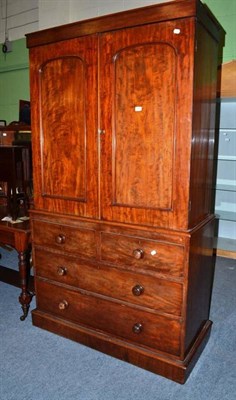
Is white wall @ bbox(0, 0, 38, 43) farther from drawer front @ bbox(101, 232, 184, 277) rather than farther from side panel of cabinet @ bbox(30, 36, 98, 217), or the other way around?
drawer front @ bbox(101, 232, 184, 277)

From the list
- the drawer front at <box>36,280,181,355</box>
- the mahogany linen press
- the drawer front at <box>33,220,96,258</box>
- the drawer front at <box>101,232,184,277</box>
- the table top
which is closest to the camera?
Result: the mahogany linen press

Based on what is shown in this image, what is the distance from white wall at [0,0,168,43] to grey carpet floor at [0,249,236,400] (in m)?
3.49

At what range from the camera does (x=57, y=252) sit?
2184mm

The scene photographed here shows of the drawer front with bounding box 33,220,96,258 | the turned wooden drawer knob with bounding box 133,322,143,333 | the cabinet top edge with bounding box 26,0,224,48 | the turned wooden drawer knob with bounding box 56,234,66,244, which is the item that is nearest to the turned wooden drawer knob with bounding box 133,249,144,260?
the drawer front with bounding box 33,220,96,258

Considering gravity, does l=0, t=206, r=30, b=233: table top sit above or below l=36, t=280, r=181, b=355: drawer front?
above

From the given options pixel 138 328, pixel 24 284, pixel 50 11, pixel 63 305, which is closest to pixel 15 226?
pixel 24 284

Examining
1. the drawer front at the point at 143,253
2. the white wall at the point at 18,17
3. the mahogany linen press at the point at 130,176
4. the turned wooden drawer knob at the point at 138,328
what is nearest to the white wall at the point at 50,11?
the white wall at the point at 18,17

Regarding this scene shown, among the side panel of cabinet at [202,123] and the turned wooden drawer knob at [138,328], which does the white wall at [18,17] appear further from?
the turned wooden drawer knob at [138,328]

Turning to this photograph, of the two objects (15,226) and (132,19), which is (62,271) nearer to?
(15,226)

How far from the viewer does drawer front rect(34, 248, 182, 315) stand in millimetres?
1822

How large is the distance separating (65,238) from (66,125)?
2.36 ft

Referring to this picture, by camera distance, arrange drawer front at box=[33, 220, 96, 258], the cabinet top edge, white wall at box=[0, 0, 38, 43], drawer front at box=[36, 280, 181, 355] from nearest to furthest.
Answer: the cabinet top edge → drawer front at box=[36, 280, 181, 355] → drawer front at box=[33, 220, 96, 258] → white wall at box=[0, 0, 38, 43]

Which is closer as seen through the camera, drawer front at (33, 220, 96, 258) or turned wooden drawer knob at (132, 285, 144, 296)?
turned wooden drawer knob at (132, 285, 144, 296)

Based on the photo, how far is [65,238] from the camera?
83.9 inches
